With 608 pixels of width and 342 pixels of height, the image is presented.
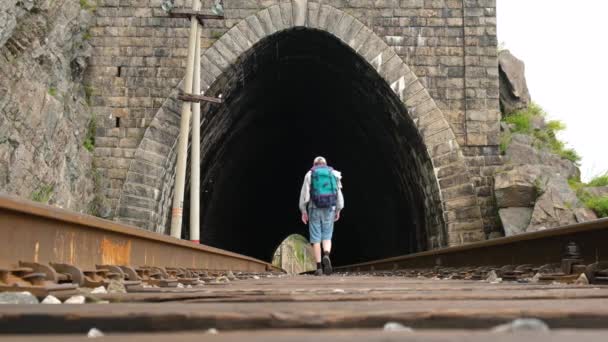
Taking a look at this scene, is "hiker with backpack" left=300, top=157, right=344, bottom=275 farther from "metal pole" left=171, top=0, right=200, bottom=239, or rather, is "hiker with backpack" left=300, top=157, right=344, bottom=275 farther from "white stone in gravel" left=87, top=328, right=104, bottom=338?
"white stone in gravel" left=87, top=328, right=104, bottom=338

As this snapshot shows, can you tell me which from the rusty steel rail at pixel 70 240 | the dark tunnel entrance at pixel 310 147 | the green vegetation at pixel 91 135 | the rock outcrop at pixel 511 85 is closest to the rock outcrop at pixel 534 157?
the rock outcrop at pixel 511 85

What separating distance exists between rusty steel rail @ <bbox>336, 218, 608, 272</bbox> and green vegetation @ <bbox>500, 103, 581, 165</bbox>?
20.8ft

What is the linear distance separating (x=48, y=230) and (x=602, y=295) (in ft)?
7.62

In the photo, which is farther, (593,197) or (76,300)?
(593,197)

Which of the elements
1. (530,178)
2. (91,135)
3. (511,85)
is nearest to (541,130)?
(511,85)

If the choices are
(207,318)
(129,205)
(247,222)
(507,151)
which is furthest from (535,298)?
(247,222)

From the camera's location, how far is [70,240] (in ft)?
10.7

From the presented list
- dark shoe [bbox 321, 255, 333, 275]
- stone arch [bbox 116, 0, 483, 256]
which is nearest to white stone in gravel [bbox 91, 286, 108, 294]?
dark shoe [bbox 321, 255, 333, 275]

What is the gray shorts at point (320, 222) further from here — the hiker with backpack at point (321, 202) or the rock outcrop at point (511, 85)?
the rock outcrop at point (511, 85)

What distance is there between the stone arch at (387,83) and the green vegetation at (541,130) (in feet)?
6.42

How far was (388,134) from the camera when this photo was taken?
13.9m

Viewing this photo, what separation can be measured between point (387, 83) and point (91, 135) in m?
5.50

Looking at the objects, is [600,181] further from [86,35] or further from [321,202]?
[86,35]

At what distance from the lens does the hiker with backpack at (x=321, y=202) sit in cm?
830
